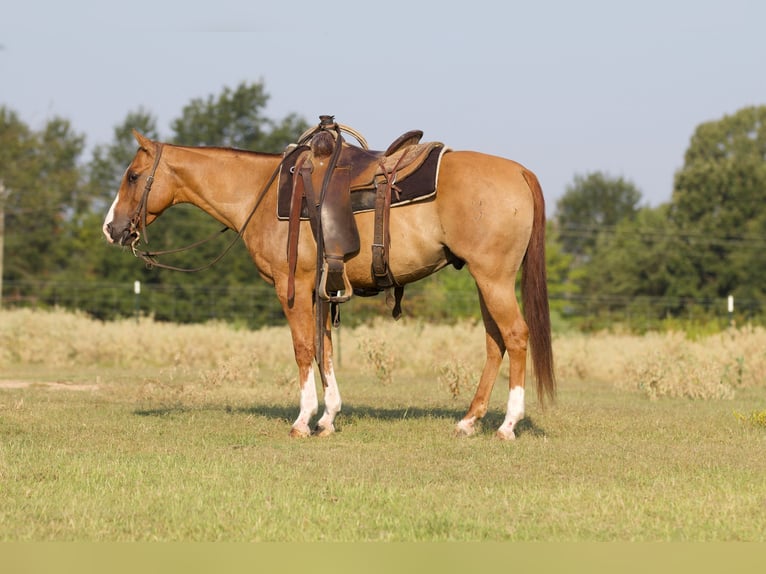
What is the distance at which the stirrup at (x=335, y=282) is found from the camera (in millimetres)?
9164

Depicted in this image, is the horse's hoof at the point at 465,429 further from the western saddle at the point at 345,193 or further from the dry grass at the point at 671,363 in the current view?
the dry grass at the point at 671,363

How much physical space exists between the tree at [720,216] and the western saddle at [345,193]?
136ft

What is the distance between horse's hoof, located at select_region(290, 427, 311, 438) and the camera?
920 cm

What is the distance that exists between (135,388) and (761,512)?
391 inches

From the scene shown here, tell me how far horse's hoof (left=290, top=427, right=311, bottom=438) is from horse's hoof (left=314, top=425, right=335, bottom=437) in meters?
0.10

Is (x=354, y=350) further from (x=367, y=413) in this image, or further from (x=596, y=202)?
(x=596, y=202)

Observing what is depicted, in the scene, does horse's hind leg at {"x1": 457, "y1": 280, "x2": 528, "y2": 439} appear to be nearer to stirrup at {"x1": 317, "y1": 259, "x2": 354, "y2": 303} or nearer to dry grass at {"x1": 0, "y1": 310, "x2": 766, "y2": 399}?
stirrup at {"x1": 317, "y1": 259, "x2": 354, "y2": 303}

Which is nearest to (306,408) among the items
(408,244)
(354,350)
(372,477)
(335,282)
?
(335,282)

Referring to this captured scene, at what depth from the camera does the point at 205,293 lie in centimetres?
4209

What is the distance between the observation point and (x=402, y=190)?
9.03 metres

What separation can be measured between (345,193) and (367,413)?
10.0 ft

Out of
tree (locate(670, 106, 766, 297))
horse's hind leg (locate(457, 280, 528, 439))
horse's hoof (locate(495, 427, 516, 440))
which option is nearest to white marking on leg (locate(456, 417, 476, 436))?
horse's hind leg (locate(457, 280, 528, 439))

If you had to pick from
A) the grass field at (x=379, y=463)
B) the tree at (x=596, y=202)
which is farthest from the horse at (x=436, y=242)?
the tree at (x=596, y=202)

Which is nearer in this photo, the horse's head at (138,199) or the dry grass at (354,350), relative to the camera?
the horse's head at (138,199)
